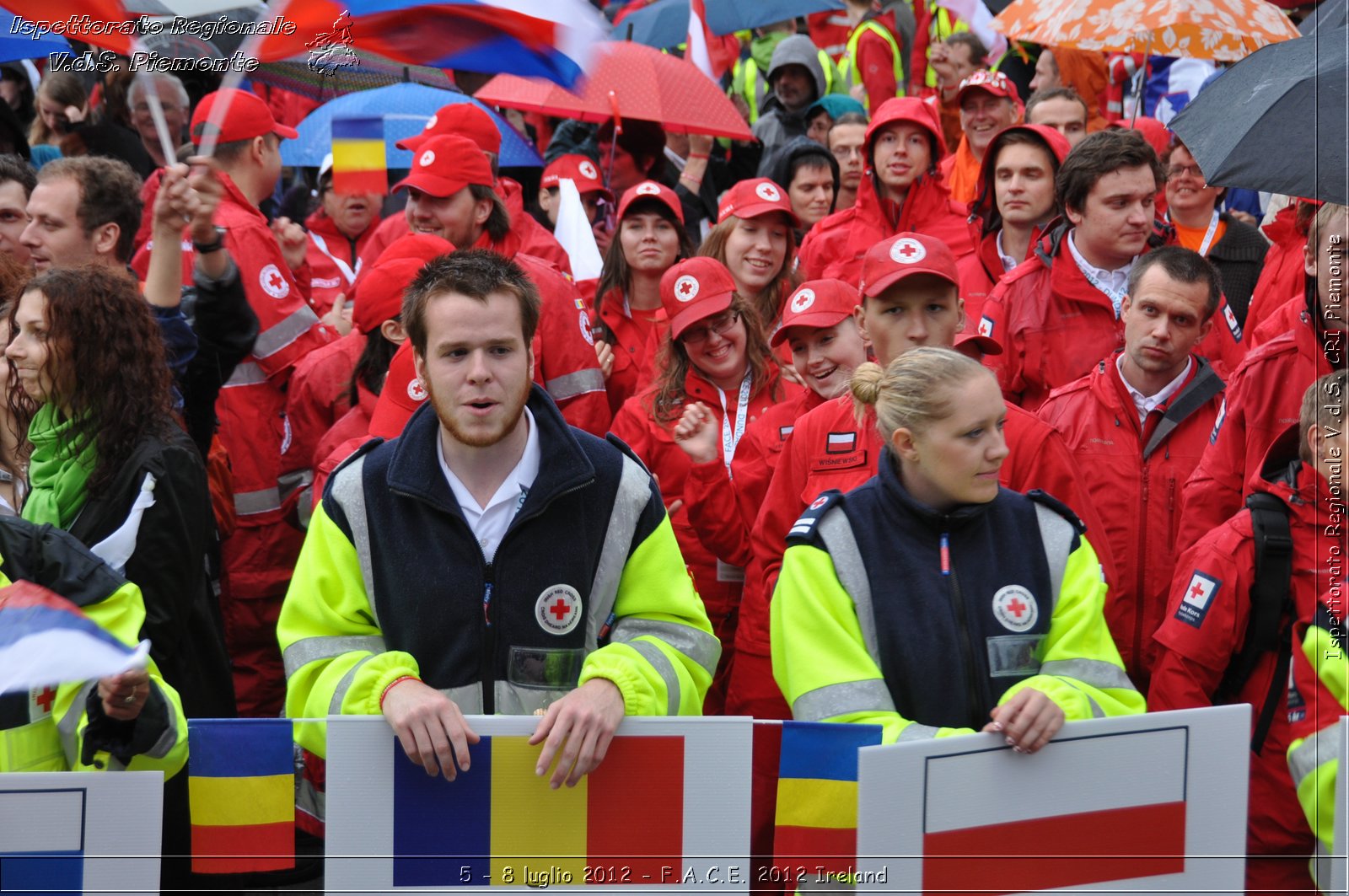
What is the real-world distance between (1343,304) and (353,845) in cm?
328

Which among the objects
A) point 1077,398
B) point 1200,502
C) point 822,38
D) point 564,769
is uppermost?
point 822,38

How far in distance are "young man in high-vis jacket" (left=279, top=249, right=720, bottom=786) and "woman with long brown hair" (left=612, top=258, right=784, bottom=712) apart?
176 cm

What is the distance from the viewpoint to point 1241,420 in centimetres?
450

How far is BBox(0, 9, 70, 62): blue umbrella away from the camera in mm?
6066

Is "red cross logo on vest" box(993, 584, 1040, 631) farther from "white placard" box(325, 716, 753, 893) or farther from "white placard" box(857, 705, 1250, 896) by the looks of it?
"white placard" box(325, 716, 753, 893)

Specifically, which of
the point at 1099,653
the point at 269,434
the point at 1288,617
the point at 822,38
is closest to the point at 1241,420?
the point at 1288,617

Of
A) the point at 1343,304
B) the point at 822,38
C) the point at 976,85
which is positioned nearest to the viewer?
the point at 1343,304

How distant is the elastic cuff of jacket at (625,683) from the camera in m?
3.06

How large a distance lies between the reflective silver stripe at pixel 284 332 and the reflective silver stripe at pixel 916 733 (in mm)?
3821

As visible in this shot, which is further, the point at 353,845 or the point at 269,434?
the point at 269,434

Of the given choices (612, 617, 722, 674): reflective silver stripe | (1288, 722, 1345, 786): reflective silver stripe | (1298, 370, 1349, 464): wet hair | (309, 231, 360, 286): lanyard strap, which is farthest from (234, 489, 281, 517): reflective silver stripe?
(1288, 722, 1345, 786): reflective silver stripe

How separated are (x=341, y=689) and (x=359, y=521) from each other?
0.41 m

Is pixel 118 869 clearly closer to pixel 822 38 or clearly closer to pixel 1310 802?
pixel 1310 802

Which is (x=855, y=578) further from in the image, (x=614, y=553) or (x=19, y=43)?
(x=19, y=43)
